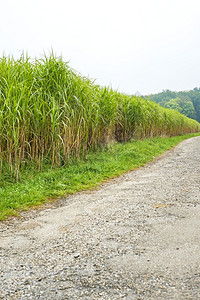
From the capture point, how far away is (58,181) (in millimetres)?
3947

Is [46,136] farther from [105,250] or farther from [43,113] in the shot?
[105,250]

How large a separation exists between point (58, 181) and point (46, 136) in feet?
3.10

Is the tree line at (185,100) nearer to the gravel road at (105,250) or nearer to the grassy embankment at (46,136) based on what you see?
the grassy embankment at (46,136)

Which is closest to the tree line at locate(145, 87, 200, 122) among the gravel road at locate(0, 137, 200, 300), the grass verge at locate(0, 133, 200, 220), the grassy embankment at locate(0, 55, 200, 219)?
the grass verge at locate(0, 133, 200, 220)

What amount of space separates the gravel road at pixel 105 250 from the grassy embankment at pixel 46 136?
1.95 feet

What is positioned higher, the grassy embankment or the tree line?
the tree line

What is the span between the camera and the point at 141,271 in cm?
159

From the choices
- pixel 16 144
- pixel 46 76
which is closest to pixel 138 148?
pixel 46 76

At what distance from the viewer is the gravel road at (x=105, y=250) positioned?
1437 mm

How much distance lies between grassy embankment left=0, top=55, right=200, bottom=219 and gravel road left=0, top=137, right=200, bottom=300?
0.60 m

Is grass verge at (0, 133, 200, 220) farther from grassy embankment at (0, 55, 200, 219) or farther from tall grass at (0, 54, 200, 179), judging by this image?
tall grass at (0, 54, 200, 179)

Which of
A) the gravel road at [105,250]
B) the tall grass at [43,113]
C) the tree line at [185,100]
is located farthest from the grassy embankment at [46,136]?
the tree line at [185,100]

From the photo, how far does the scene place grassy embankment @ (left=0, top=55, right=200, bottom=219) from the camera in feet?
12.1

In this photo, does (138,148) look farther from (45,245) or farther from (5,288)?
(5,288)
